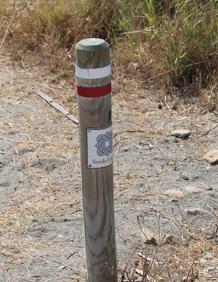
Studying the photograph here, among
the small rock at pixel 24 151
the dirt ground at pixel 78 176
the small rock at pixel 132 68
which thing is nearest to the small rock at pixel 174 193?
the dirt ground at pixel 78 176

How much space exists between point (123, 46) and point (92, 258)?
119 inches

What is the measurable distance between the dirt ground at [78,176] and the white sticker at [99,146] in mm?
734

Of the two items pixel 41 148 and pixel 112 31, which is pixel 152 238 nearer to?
pixel 41 148

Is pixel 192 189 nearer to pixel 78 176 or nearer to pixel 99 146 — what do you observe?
pixel 78 176

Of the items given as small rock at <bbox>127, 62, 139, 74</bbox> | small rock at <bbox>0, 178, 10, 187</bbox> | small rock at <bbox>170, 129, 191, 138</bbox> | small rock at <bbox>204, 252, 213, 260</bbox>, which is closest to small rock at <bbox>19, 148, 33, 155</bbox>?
small rock at <bbox>0, 178, 10, 187</bbox>

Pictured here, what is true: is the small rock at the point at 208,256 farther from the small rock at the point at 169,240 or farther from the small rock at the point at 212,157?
the small rock at the point at 212,157

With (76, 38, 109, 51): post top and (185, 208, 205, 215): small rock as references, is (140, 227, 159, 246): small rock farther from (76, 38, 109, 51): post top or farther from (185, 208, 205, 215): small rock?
(76, 38, 109, 51): post top

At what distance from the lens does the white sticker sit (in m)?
3.23

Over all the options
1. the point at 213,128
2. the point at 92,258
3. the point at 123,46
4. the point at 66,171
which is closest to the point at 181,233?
the point at 92,258

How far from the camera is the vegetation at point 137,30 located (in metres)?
5.77

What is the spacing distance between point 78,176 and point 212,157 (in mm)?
820

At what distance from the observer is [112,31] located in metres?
6.50

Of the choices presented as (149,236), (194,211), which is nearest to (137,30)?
(194,211)

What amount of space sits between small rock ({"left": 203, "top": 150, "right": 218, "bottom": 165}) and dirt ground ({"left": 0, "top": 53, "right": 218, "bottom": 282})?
0.22ft
